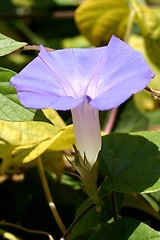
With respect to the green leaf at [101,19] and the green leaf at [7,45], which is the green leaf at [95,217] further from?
the green leaf at [101,19]

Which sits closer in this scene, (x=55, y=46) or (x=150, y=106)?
(x=150, y=106)

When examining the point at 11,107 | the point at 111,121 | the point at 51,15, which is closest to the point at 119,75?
the point at 11,107

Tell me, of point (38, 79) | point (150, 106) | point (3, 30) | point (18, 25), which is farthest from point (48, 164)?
point (18, 25)

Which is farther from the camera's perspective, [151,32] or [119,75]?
[151,32]

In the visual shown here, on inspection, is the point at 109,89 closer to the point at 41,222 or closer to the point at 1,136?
the point at 1,136

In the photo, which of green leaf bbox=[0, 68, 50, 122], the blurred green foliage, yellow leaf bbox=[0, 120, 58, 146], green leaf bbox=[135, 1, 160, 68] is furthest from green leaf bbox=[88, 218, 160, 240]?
green leaf bbox=[135, 1, 160, 68]

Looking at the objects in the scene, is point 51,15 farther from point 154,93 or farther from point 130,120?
point 154,93

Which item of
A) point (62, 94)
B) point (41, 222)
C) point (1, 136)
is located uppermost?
point (62, 94)
